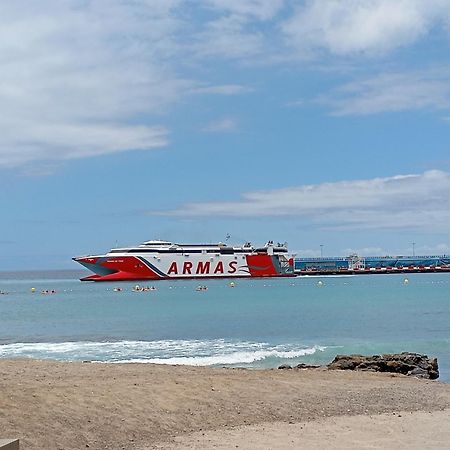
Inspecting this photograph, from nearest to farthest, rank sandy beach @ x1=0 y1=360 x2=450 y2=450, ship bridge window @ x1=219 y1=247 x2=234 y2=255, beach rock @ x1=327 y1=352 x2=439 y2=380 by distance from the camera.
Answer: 1. sandy beach @ x1=0 y1=360 x2=450 y2=450
2. beach rock @ x1=327 y1=352 x2=439 y2=380
3. ship bridge window @ x1=219 y1=247 x2=234 y2=255

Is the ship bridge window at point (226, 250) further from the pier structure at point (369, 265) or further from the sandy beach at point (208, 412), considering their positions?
the sandy beach at point (208, 412)

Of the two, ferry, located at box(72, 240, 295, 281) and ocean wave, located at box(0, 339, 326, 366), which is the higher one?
ferry, located at box(72, 240, 295, 281)

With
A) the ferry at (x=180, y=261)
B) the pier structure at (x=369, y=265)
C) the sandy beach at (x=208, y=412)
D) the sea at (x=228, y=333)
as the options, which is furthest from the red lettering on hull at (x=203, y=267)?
the sandy beach at (x=208, y=412)

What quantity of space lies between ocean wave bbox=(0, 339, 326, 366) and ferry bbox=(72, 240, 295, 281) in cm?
7168

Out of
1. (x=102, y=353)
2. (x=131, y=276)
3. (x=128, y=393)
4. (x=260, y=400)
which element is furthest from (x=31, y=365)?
(x=131, y=276)

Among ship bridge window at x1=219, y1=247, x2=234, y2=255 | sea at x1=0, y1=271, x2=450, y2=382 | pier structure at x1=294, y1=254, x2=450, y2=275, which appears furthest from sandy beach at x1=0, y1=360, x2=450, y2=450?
pier structure at x1=294, y1=254, x2=450, y2=275

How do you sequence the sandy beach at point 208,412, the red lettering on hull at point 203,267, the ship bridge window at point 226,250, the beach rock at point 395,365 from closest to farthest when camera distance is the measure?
1. the sandy beach at point 208,412
2. the beach rock at point 395,365
3. the red lettering on hull at point 203,267
4. the ship bridge window at point 226,250

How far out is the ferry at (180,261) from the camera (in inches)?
3937

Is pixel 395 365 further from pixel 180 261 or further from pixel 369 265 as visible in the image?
pixel 369 265

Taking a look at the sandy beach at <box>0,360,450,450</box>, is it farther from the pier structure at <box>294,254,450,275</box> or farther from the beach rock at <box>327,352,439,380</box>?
the pier structure at <box>294,254,450,275</box>

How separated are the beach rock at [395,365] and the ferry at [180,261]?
271 feet

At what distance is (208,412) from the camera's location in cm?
1011

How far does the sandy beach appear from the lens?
8.69 m

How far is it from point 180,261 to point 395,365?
86394mm
